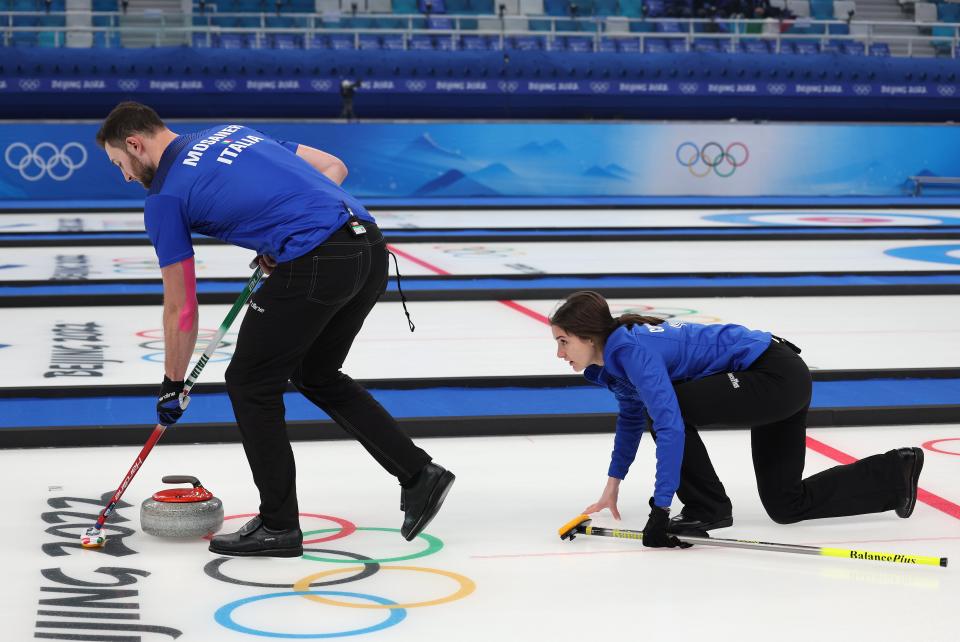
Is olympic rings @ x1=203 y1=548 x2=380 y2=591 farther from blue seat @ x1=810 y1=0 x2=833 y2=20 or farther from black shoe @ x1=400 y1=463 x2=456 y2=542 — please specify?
blue seat @ x1=810 y1=0 x2=833 y2=20

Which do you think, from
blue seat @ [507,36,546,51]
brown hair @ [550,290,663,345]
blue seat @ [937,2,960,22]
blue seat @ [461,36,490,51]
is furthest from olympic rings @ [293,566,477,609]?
blue seat @ [937,2,960,22]

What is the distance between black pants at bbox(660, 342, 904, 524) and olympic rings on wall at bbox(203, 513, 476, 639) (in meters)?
0.80

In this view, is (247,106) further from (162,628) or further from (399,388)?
(162,628)

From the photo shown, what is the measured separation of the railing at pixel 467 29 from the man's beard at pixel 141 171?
16.8 meters

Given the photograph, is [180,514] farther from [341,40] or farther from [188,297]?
[341,40]

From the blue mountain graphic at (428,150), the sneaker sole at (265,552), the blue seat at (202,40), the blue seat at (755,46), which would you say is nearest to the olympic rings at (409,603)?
the sneaker sole at (265,552)

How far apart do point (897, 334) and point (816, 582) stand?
4627 millimetres

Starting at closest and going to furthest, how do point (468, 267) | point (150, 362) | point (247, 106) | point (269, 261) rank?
point (269, 261), point (150, 362), point (468, 267), point (247, 106)

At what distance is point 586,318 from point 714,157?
1527 cm

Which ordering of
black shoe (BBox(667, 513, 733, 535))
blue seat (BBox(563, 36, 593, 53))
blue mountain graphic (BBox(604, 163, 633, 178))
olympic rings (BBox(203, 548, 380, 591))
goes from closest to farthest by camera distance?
olympic rings (BBox(203, 548, 380, 591)), black shoe (BBox(667, 513, 733, 535)), blue mountain graphic (BBox(604, 163, 633, 178)), blue seat (BBox(563, 36, 593, 53))

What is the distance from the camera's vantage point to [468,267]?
10.7 m

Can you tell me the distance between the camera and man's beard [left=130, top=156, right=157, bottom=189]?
362 cm

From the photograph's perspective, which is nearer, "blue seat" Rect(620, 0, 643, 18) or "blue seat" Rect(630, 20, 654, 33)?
"blue seat" Rect(630, 20, 654, 33)

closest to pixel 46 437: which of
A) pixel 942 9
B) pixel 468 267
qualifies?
pixel 468 267
